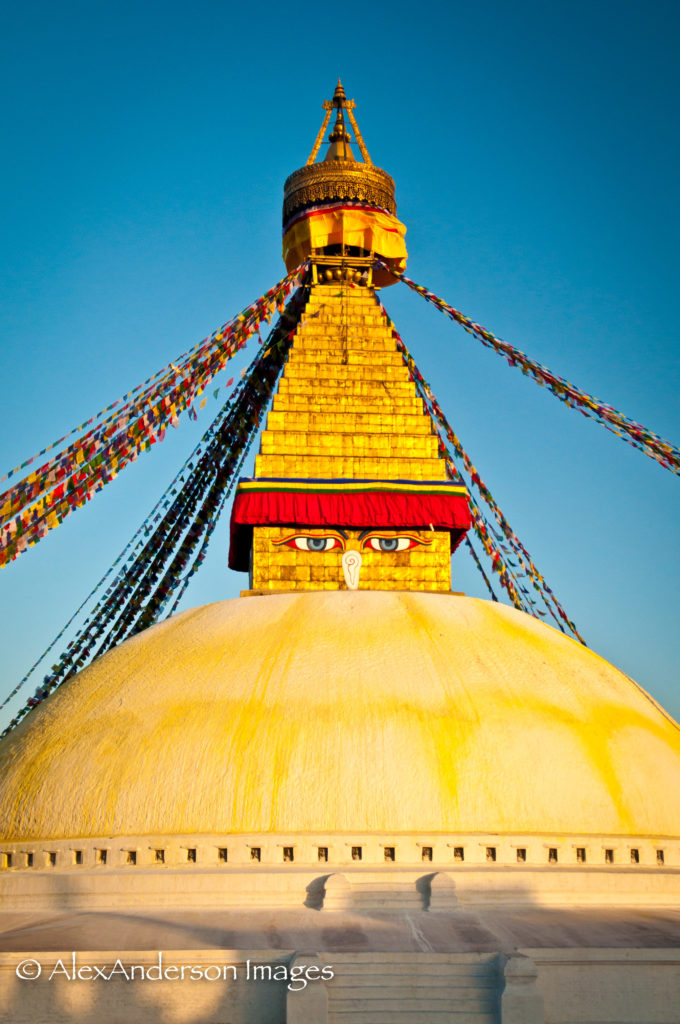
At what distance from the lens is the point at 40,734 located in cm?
941

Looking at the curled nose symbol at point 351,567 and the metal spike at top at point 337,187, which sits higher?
the metal spike at top at point 337,187

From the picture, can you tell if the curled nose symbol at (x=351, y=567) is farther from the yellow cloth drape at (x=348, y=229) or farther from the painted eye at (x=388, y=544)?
the yellow cloth drape at (x=348, y=229)

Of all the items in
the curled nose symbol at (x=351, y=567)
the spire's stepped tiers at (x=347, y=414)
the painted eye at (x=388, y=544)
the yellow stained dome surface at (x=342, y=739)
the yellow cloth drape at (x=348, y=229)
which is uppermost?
the yellow cloth drape at (x=348, y=229)

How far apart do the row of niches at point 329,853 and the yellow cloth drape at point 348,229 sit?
34.7 feet

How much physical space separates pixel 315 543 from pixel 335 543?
0.24 metres

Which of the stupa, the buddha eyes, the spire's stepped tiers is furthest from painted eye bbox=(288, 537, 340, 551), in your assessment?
the stupa

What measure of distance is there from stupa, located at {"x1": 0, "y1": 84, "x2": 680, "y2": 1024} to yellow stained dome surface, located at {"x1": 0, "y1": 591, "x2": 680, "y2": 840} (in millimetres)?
21

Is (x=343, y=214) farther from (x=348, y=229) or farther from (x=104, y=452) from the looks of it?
(x=104, y=452)

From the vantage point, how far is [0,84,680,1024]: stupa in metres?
6.46

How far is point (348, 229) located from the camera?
52.6 feet

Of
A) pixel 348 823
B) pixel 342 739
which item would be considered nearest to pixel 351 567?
pixel 342 739

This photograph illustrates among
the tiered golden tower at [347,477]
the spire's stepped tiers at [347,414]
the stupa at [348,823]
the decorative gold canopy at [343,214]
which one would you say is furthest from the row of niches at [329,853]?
the decorative gold canopy at [343,214]

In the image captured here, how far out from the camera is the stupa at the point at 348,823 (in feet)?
21.2

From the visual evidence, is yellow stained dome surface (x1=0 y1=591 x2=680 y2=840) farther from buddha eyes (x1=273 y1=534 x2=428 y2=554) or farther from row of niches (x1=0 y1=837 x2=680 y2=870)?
buddha eyes (x1=273 y1=534 x2=428 y2=554)
